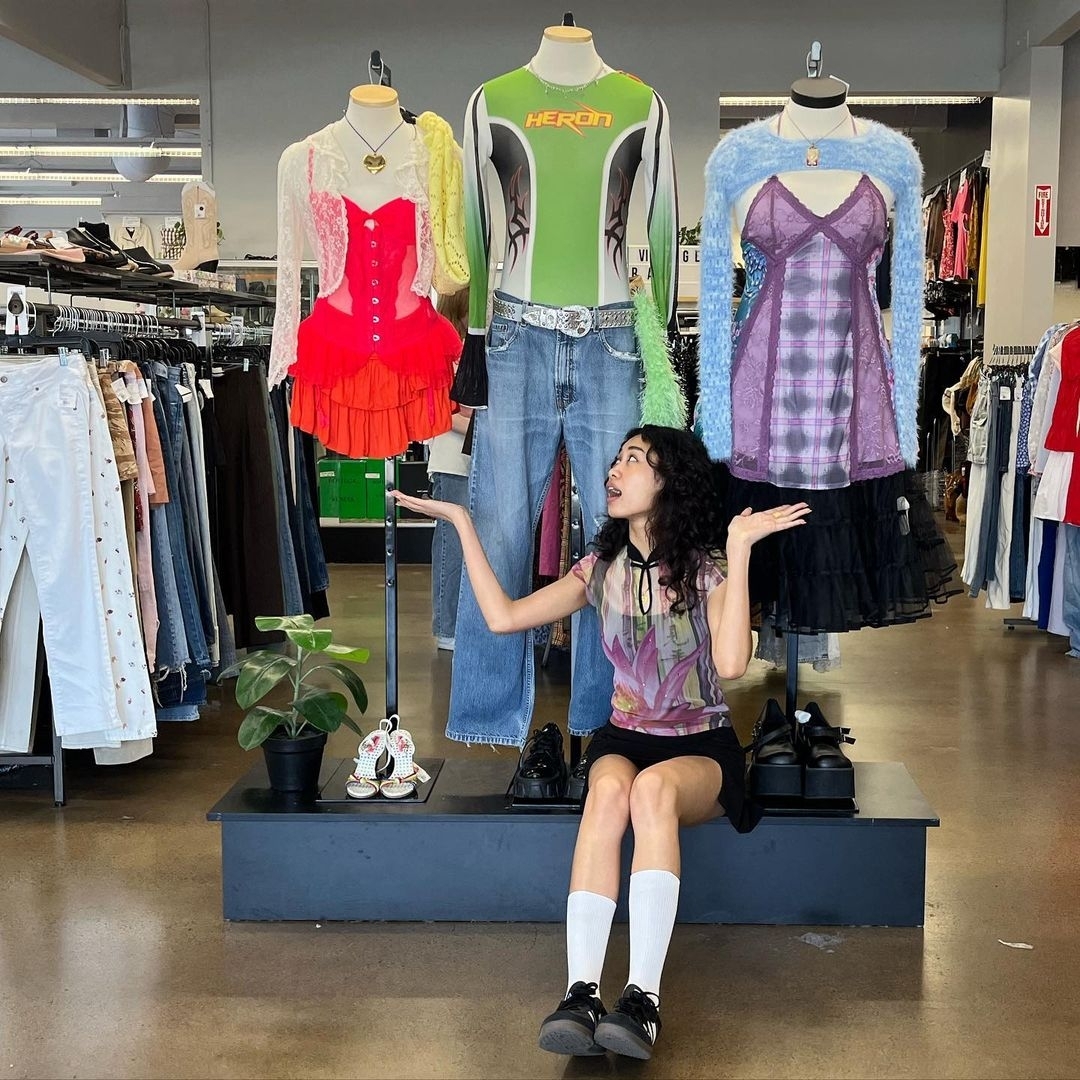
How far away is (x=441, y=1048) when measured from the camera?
96.7 inches

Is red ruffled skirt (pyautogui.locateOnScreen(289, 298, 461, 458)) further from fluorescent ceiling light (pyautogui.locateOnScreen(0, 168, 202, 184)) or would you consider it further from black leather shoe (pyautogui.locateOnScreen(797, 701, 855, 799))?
fluorescent ceiling light (pyautogui.locateOnScreen(0, 168, 202, 184))

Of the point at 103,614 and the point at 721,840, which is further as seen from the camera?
the point at 103,614

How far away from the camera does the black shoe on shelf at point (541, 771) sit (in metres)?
3.02

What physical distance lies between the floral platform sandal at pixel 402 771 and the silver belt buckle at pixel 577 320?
3.26ft

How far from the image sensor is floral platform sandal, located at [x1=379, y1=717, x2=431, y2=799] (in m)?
3.08

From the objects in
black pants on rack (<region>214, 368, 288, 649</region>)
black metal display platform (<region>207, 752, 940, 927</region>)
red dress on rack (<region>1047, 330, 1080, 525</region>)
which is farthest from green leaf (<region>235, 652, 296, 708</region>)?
red dress on rack (<region>1047, 330, 1080, 525</region>)

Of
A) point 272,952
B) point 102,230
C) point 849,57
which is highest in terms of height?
point 849,57

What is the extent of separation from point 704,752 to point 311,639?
3.02 ft

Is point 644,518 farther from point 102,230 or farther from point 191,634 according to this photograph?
point 102,230

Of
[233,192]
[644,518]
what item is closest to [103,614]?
[644,518]

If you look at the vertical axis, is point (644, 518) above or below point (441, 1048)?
above

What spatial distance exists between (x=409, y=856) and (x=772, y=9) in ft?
25.9

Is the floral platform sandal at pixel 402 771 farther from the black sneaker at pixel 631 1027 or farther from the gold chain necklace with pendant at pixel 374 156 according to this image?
the gold chain necklace with pendant at pixel 374 156

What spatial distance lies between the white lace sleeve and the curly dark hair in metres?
0.98
